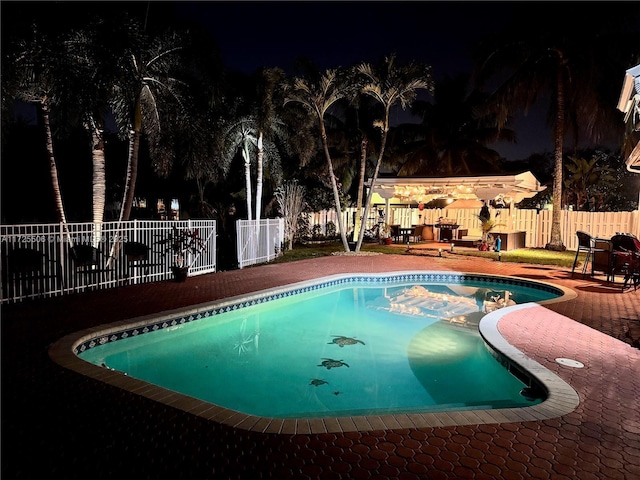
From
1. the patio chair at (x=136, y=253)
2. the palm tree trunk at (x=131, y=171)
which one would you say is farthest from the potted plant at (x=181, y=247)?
the palm tree trunk at (x=131, y=171)

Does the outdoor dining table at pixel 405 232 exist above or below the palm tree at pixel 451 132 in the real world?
below

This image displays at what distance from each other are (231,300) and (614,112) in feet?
54.8

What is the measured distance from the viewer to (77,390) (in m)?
4.10

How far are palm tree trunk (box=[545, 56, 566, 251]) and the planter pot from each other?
14697 millimetres

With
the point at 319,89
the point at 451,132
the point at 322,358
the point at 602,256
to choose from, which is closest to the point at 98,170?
the point at 319,89

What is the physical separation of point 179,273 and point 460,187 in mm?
14079

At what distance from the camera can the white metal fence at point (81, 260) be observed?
24.4 feet

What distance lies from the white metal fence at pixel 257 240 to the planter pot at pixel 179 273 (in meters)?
3.05

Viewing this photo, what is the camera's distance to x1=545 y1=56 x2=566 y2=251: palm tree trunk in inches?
674

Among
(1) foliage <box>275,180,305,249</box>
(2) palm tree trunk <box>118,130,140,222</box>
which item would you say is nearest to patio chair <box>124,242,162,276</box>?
(2) palm tree trunk <box>118,130,140,222</box>

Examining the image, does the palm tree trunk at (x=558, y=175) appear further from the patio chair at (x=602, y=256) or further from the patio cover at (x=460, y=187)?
the patio chair at (x=602, y=256)

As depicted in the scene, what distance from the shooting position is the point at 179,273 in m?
10.4

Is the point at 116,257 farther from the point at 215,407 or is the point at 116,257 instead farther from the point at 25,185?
the point at 25,185

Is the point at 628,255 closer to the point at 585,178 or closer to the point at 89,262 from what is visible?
the point at 89,262
